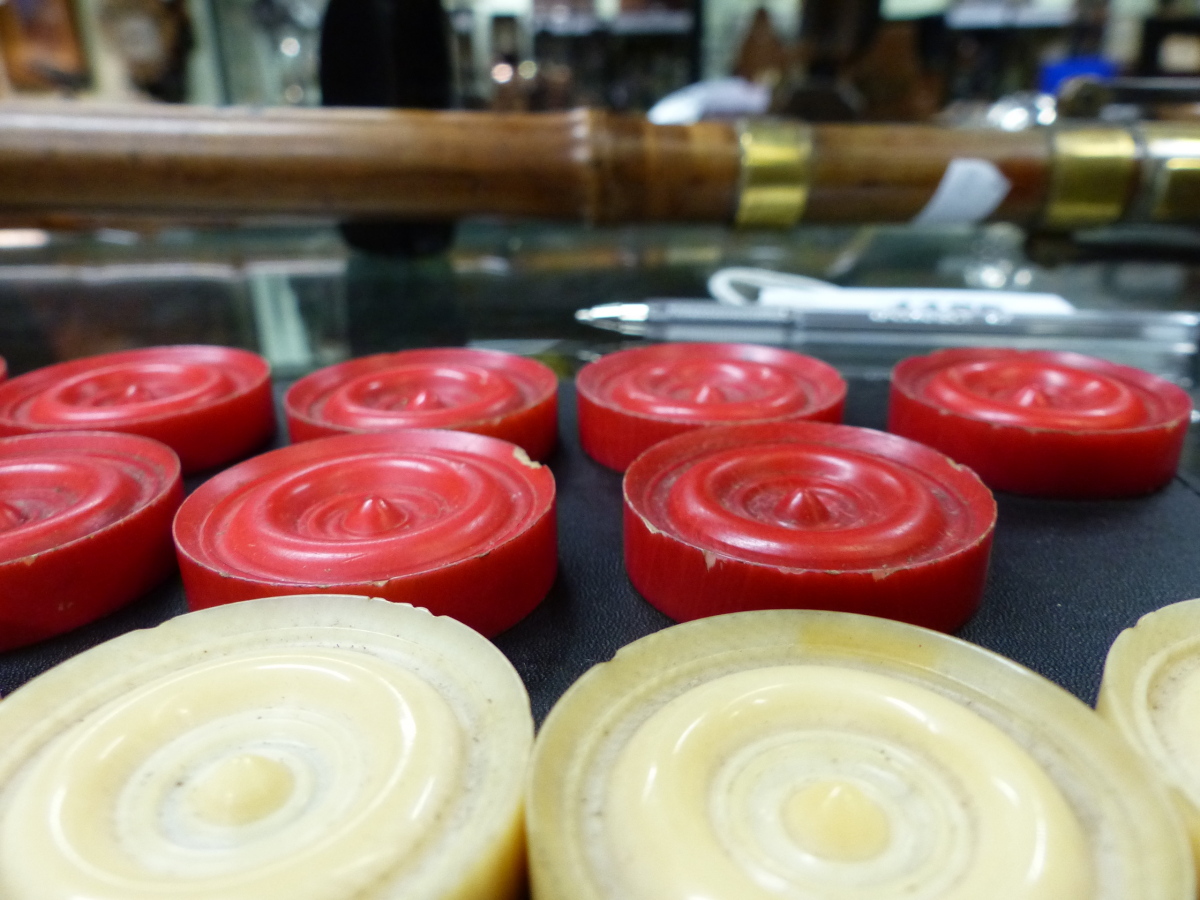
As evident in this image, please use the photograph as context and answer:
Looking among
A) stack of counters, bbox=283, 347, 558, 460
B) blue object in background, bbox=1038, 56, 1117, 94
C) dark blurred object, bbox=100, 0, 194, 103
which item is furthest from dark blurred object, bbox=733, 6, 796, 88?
stack of counters, bbox=283, 347, 558, 460

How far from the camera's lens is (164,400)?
4.09 ft

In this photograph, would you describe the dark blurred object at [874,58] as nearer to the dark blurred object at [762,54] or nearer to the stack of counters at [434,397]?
the dark blurred object at [762,54]

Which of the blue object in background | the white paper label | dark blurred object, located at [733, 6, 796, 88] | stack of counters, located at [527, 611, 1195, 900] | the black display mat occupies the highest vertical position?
dark blurred object, located at [733, 6, 796, 88]

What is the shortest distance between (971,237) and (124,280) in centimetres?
268

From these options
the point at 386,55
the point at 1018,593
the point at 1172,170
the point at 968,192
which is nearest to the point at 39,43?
the point at 386,55

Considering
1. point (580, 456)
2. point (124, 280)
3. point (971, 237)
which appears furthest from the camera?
point (971, 237)

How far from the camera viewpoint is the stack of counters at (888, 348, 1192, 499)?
109 centimetres

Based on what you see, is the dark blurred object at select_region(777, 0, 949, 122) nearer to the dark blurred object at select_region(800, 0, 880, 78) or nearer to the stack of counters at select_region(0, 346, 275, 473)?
the dark blurred object at select_region(800, 0, 880, 78)

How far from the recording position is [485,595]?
0.84 meters

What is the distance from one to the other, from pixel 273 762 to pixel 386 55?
7.29 ft

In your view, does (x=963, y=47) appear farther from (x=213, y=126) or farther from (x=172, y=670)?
(x=172, y=670)

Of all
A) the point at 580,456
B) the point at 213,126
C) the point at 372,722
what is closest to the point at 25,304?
the point at 213,126

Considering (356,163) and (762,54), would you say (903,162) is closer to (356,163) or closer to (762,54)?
(356,163)

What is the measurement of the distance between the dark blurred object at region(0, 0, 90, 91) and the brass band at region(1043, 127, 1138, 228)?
4419 mm
